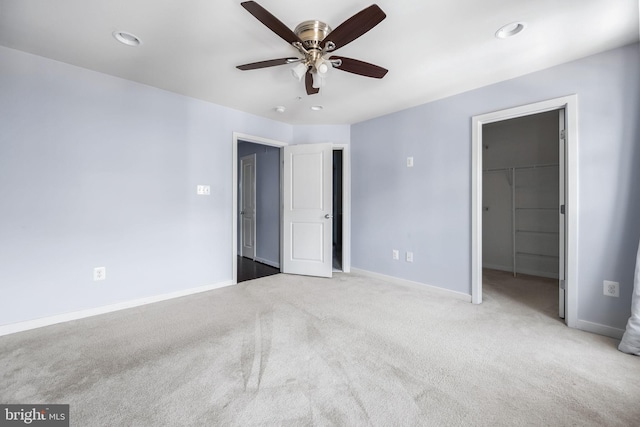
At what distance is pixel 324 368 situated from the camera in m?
1.80

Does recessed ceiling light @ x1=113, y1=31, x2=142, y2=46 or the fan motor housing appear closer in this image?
the fan motor housing

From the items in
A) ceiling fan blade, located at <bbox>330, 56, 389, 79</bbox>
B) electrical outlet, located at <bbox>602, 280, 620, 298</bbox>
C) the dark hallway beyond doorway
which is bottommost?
the dark hallway beyond doorway

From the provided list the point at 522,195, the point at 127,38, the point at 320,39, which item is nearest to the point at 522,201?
the point at 522,195

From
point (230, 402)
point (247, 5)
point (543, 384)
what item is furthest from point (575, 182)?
point (230, 402)

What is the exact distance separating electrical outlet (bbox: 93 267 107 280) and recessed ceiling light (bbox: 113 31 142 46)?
209 centimetres

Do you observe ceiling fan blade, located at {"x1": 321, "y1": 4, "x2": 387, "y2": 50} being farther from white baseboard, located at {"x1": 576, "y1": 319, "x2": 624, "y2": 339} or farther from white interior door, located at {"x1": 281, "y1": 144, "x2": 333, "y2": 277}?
white baseboard, located at {"x1": 576, "y1": 319, "x2": 624, "y2": 339}

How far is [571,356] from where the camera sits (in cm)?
196

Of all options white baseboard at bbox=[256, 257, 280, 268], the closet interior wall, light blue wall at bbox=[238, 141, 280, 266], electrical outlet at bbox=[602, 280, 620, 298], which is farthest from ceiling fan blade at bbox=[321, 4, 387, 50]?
the closet interior wall

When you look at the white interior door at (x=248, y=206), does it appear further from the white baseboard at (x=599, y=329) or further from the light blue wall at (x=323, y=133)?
the white baseboard at (x=599, y=329)

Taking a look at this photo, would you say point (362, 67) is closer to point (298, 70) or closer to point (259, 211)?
point (298, 70)

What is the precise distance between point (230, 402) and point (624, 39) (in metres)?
3.79

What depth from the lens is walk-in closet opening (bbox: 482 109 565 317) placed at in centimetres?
410

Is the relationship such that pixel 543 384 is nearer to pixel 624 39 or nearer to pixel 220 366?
pixel 220 366

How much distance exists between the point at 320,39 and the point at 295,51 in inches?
16.6
